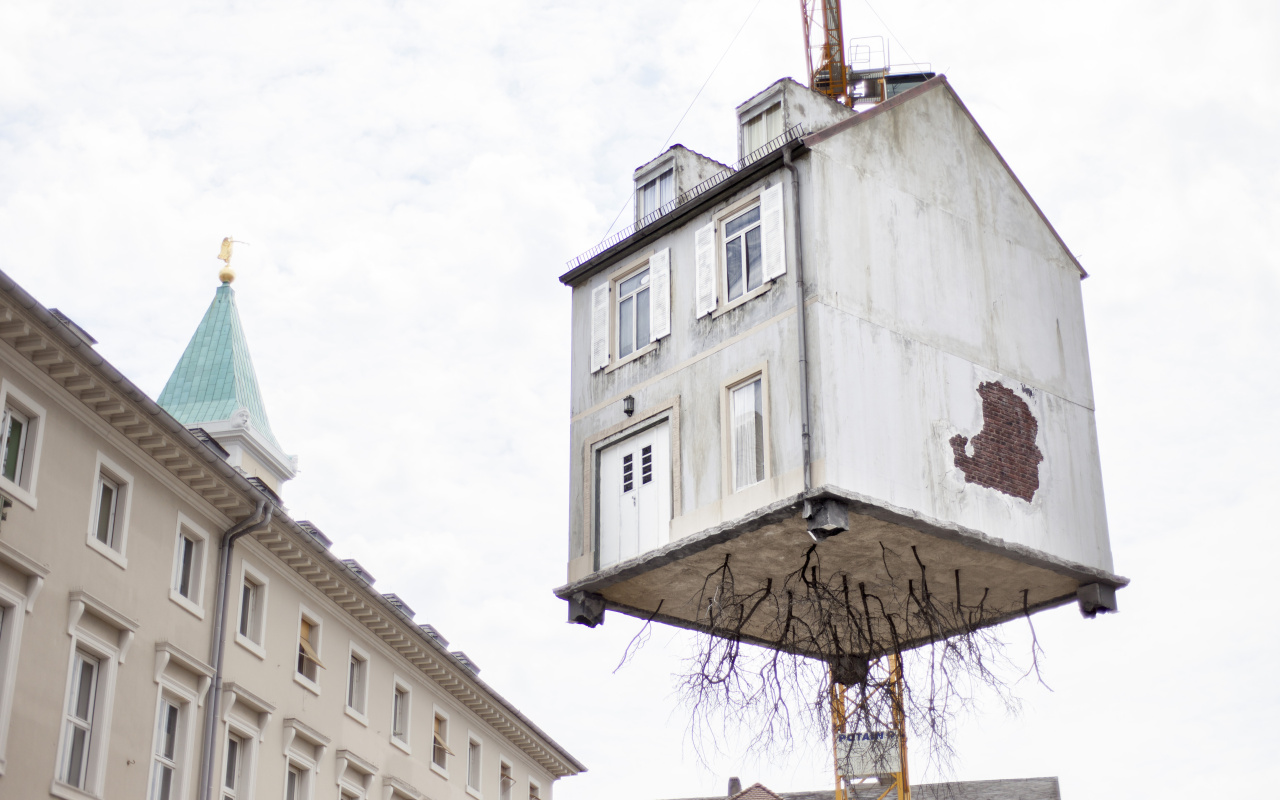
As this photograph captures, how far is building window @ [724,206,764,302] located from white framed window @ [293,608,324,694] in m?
17.2

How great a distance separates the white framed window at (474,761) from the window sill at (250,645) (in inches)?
517

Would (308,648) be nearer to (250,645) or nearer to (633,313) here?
(250,645)

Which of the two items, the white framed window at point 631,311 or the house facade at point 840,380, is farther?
the white framed window at point 631,311

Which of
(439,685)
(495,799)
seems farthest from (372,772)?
(495,799)

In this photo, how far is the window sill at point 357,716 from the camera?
38053 millimetres

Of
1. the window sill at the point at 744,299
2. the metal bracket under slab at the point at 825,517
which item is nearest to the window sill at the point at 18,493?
the window sill at the point at 744,299

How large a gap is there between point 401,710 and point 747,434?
2278 cm

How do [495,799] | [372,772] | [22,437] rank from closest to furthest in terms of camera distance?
[22,437] < [372,772] < [495,799]

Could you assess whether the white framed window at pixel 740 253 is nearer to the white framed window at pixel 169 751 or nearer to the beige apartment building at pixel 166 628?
the beige apartment building at pixel 166 628

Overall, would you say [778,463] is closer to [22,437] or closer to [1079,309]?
[1079,309]

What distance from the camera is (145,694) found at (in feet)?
95.6

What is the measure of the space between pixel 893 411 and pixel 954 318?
205cm

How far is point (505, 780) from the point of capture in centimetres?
4834

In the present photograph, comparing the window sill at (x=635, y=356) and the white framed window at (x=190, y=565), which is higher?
the window sill at (x=635, y=356)
